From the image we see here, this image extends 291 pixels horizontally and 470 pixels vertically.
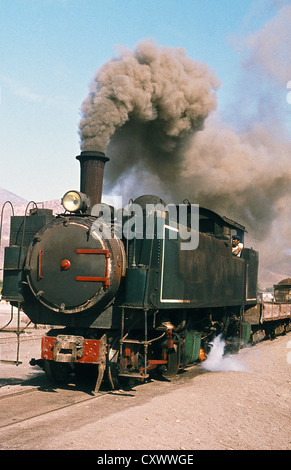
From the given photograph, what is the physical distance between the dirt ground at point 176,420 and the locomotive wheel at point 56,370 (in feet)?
2.28

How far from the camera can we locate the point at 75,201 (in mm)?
7926

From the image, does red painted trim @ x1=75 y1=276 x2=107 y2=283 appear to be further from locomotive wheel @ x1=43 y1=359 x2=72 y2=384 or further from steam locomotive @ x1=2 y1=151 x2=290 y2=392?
locomotive wheel @ x1=43 y1=359 x2=72 y2=384

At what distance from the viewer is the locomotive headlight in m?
7.87

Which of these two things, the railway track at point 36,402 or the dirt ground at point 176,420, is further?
the railway track at point 36,402

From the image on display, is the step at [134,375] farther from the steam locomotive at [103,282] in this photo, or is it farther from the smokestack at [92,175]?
the smokestack at [92,175]

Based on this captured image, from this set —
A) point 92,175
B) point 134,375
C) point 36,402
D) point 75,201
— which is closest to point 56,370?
point 36,402

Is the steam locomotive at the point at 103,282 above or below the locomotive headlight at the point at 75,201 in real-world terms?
below

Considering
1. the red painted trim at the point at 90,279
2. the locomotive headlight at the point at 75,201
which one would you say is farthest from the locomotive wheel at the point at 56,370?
the locomotive headlight at the point at 75,201

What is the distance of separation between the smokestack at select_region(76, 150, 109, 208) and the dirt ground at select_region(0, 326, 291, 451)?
3270 millimetres

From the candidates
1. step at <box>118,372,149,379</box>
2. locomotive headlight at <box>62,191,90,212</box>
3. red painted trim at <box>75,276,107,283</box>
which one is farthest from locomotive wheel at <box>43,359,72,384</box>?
locomotive headlight at <box>62,191,90,212</box>

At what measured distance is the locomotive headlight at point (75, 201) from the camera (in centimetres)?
787

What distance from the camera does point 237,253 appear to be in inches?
472

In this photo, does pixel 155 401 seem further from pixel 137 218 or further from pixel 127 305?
pixel 137 218

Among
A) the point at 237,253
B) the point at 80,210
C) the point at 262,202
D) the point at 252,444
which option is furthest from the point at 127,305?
the point at 262,202
